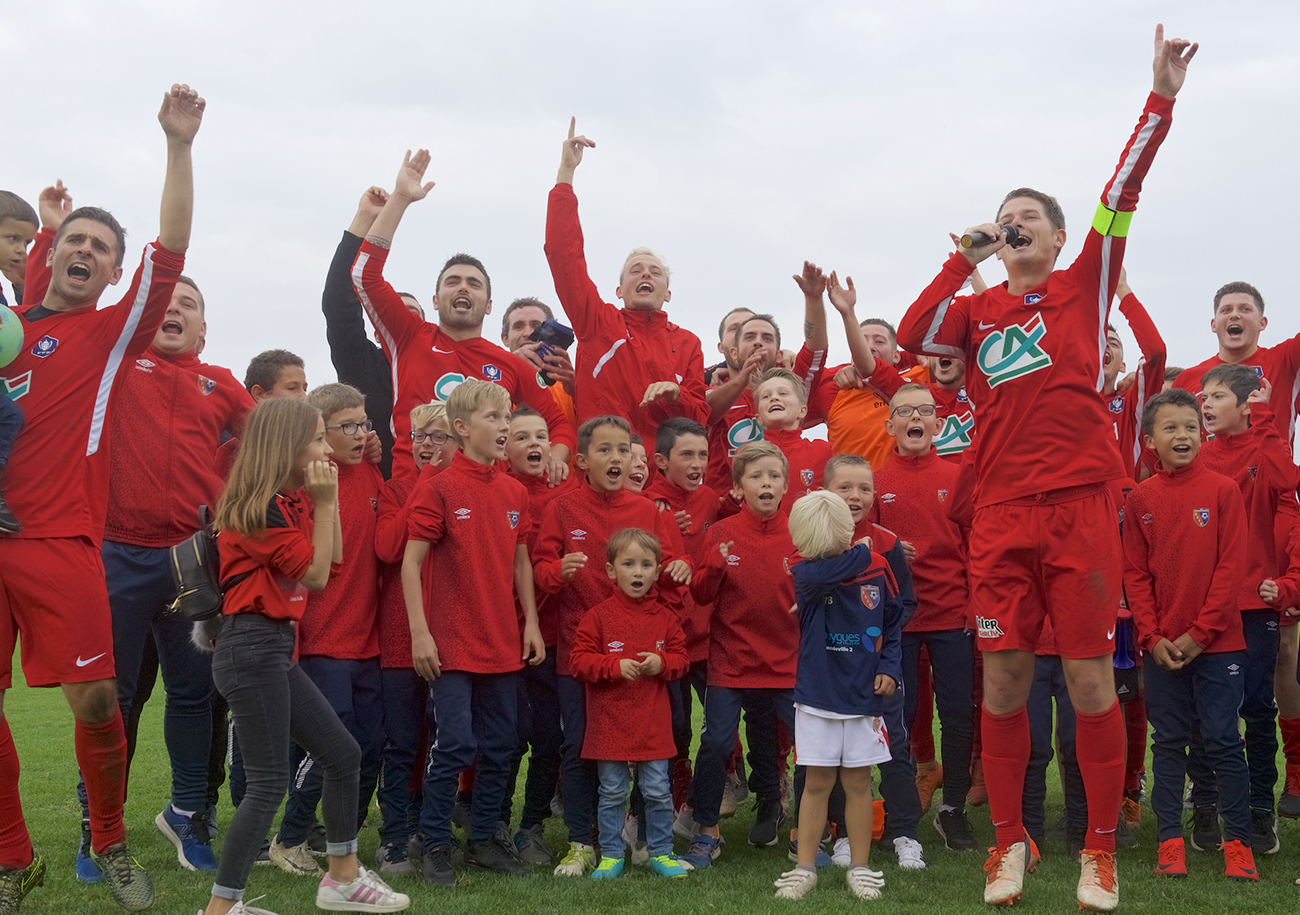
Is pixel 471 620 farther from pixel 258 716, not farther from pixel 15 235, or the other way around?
pixel 15 235

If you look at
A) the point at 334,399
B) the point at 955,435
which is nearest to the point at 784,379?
the point at 955,435

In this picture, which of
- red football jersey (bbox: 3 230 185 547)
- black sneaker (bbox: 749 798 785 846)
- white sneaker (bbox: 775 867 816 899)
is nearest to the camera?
red football jersey (bbox: 3 230 185 547)

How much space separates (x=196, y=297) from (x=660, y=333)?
9.07 ft

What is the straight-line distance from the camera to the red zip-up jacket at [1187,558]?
5.35 meters

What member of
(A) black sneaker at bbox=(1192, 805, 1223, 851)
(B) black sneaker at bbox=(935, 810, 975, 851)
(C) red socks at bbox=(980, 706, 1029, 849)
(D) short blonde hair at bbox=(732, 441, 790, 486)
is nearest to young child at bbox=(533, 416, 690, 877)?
(D) short blonde hair at bbox=(732, 441, 790, 486)

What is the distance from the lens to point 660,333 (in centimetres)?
706

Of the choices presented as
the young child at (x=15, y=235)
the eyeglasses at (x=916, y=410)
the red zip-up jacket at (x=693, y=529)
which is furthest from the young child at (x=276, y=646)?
the eyeglasses at (x=916, y=410)

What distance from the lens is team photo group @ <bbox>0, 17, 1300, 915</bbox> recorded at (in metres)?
4.44

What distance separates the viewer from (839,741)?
4.96 metres

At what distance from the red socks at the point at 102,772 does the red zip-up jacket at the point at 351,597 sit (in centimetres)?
93

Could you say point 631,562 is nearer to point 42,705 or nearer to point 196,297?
point 196,297

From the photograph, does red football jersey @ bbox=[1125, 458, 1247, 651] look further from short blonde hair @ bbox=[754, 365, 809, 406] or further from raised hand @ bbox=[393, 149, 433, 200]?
raised hand @ bbox=[393, 149, 433, 200]

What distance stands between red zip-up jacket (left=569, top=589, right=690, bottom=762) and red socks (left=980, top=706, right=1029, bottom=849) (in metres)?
1.49

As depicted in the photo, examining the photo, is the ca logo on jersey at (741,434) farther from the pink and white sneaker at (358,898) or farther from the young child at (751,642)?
the pink and white sneaker at (358,898)
